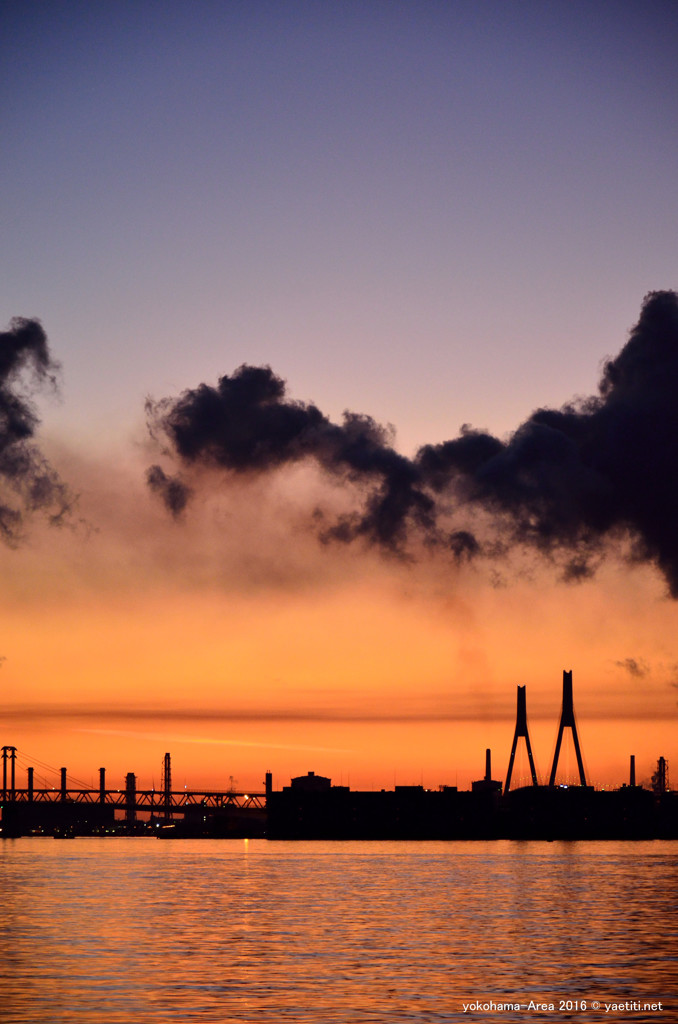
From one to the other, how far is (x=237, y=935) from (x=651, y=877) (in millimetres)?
71153

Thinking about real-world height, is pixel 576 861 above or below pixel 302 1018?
below

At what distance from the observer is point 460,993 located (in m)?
40.8

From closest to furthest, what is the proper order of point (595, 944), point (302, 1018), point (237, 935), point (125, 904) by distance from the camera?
point (302, 1018) → point (595, 944) → point (237, 935) → point (125, 904)

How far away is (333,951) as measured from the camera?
53.3 metres

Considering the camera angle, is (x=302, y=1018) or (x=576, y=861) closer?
(x=302, y=1018)

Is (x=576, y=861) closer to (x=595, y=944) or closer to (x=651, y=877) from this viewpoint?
(x=651, y=877)

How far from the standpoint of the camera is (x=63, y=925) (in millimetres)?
67375

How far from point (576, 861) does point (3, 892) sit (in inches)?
3460

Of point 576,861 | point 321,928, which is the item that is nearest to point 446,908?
point 321,928

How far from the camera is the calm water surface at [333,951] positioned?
38.3 m

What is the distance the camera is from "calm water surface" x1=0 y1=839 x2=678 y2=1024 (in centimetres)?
3834

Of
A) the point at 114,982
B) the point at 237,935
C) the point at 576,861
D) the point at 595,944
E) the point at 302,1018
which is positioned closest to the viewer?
the point at 302,1018

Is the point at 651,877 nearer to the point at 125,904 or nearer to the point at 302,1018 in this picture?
the point at 125,904

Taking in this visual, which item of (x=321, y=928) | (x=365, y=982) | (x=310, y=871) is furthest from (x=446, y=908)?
(x=310, y=871)
